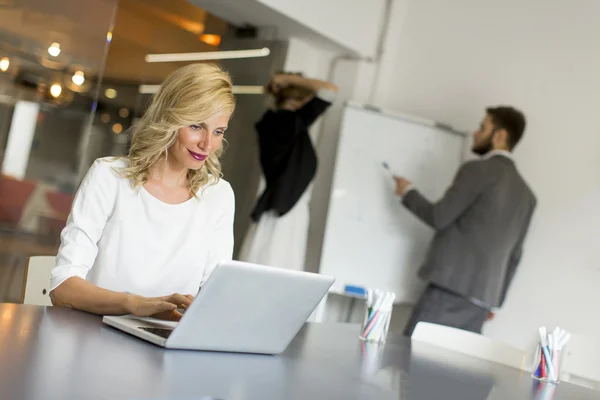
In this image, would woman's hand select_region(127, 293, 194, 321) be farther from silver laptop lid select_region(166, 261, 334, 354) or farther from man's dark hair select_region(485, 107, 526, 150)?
man's dark hair select_region(485, 107, 526, 150)

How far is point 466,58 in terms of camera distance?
495 cm

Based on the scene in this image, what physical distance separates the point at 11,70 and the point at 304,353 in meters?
2.52

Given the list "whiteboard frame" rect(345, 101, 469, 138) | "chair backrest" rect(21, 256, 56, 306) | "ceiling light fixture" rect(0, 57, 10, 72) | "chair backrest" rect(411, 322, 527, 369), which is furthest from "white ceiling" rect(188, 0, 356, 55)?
"chair backrest" rect(21, 256, 56, 306)

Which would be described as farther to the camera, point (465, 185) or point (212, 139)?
point (465, 185)

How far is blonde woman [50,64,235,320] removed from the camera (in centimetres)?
195

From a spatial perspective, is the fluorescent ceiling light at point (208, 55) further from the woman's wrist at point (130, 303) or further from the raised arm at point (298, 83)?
the woman's wrist at point (130, 303)

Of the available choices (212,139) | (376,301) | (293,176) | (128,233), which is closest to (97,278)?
(128,233)

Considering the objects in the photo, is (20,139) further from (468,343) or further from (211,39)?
(468,343)

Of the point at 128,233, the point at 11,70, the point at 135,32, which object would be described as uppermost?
the point at 135,32

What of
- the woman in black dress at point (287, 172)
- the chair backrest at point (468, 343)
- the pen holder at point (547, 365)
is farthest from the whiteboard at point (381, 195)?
the pen holder at point (547, 365)

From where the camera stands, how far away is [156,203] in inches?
79.7

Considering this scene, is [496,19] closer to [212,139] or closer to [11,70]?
[11,70]

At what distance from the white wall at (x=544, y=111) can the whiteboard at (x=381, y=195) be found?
1.07ft

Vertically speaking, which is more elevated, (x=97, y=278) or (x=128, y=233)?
(x=128, y=233)
